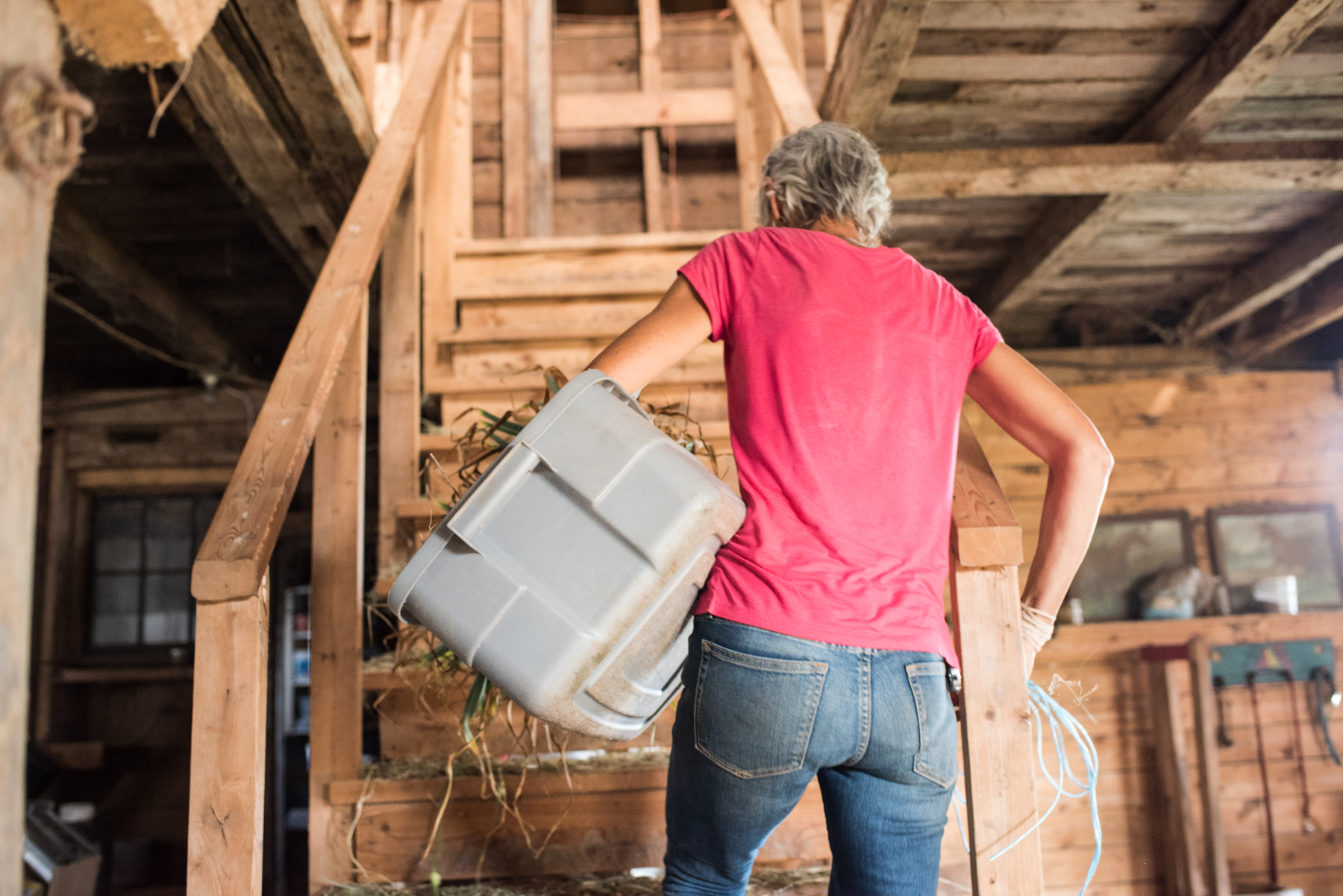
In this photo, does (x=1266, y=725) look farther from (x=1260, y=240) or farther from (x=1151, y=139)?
(x=1151, y=139)

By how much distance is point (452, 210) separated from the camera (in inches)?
131

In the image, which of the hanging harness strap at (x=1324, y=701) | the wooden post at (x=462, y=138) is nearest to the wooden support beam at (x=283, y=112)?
the wooden post at (x=462, y=138)

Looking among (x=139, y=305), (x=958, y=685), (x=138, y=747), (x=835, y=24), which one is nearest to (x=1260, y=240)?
(x=835, y=24)

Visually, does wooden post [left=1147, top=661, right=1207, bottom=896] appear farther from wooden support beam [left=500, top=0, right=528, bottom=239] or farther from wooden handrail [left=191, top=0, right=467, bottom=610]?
wooden handrail [left=191, top=0, right=467, bottom=610]

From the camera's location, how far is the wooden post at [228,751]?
1041mm

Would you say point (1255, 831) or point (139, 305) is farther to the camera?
point (1255, 831)

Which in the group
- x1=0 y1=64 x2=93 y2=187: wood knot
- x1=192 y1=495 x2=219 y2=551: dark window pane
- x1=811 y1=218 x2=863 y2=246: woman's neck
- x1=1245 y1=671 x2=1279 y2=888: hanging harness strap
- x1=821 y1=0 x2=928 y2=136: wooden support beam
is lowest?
x1=1245 y1=671 x2=1279 y2=888: hanging harness strap

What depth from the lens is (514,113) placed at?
4.63m

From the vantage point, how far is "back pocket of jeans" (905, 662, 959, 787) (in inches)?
38.7

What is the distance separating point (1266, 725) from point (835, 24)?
379cm

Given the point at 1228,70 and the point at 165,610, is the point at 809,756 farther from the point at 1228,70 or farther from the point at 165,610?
the point at 165,610

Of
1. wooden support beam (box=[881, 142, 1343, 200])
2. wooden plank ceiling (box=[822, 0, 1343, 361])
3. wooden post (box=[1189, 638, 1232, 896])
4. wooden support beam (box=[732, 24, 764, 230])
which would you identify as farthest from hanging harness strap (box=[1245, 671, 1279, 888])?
wooden support beam (box=[732, 24, 764, 230])

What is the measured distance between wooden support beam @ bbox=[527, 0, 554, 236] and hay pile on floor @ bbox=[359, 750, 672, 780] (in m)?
3.12

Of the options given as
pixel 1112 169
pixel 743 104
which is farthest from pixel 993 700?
pixel 743 104
